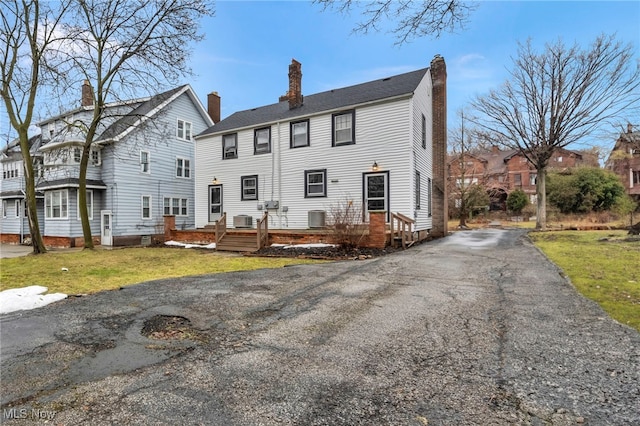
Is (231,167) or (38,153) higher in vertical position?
(38,153)

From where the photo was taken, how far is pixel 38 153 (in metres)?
21.6

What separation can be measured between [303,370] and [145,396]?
130cm

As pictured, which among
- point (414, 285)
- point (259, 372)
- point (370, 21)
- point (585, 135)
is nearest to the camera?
point (259, 372)

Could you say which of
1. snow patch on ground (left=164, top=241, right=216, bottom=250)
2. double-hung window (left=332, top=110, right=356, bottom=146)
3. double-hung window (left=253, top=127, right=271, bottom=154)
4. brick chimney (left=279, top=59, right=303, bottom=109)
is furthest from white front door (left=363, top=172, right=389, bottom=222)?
snow patch on ground (left=164, top=241, right=216, bottom=250)

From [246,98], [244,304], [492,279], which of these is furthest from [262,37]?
[246,98]

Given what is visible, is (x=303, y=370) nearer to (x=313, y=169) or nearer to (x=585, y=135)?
(x=313, y=169)

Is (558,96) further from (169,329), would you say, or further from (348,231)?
(169,329)

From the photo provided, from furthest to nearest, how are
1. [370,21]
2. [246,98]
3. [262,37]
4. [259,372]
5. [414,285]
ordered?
[246,98] < [262,37] < [414,285] < [370,21] < [259,372]

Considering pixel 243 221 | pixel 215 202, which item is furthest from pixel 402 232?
pixel 215 202

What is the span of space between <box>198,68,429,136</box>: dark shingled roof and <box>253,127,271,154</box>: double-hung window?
48cm

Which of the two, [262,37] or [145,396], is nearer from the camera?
[145,396]

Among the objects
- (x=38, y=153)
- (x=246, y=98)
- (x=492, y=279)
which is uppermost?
(x=246, y=98)

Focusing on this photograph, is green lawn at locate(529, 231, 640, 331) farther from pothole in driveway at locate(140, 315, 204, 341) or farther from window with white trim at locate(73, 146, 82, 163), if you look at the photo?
window with white trim at locate(73, 146, 82, 163)

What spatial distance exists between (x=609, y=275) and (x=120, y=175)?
22261 mm
